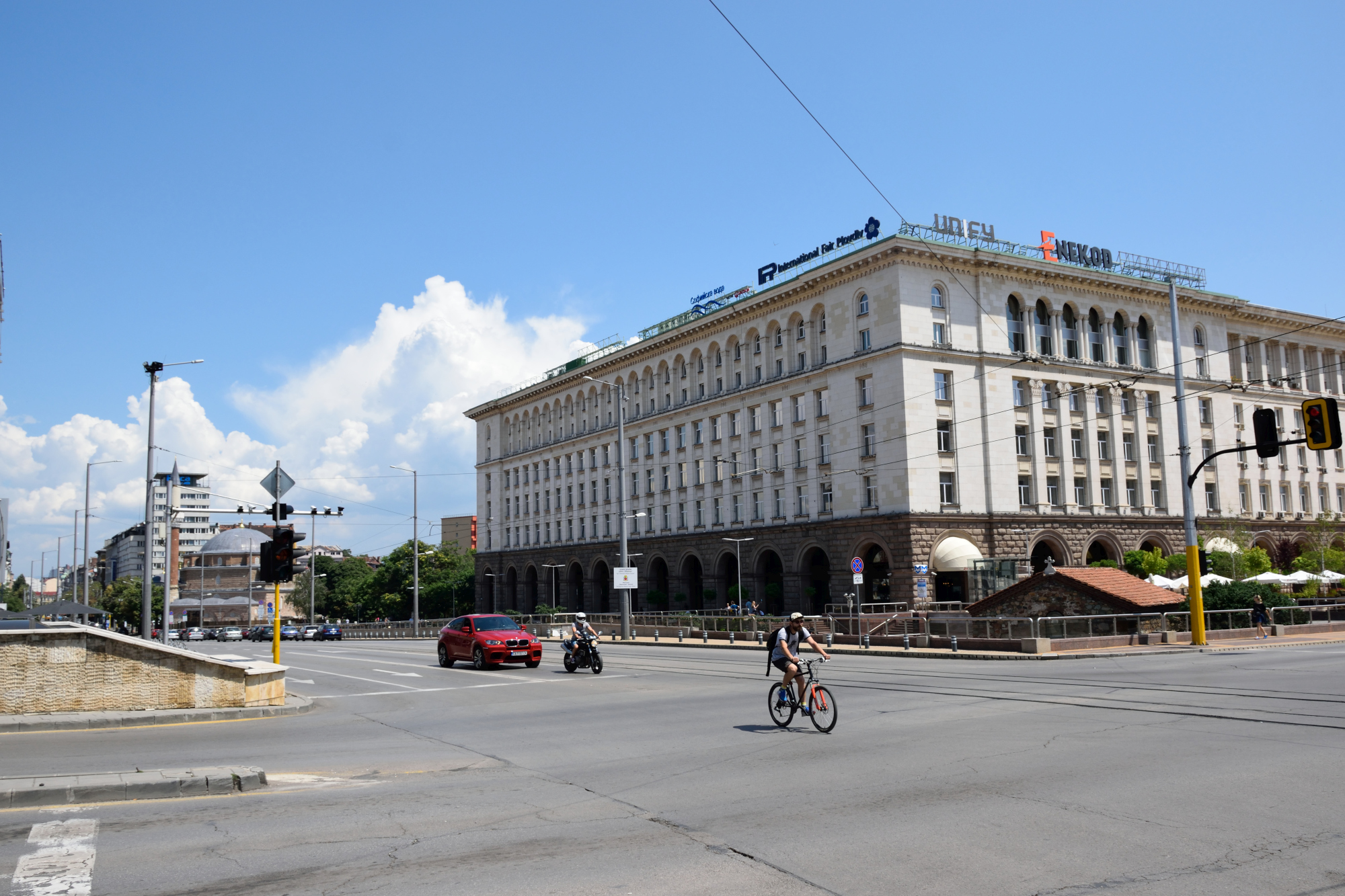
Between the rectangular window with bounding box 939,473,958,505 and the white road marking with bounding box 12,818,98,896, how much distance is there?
166 ft

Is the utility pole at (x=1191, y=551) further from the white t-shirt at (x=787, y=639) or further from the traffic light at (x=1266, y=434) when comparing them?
the white t-shirt at (x=787, y=639)

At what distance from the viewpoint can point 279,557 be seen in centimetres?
1945

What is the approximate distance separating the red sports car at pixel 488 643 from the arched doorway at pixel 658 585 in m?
41.5

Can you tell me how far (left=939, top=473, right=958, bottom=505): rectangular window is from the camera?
55.2 metres

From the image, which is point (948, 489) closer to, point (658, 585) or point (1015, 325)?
point (1015, 325)

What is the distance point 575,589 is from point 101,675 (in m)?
69.8

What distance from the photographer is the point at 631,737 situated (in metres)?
14.1

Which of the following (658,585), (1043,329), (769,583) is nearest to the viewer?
(1043,329)

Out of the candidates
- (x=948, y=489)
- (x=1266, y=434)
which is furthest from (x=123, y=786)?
→ (x=948, y=489)

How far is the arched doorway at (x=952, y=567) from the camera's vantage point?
176ft

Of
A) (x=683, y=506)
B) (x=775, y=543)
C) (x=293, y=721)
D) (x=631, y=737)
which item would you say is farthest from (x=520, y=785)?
(x=683, y=506)

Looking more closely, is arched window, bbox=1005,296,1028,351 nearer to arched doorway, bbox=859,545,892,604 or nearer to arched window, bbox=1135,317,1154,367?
arched window, bbox=1135,317,1154,367

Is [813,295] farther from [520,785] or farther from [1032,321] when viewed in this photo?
[520,785]

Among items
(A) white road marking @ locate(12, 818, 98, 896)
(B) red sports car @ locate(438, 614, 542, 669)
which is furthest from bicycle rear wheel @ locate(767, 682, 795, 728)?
(B) red sports car @ locate(438, 614, 542, 669)
